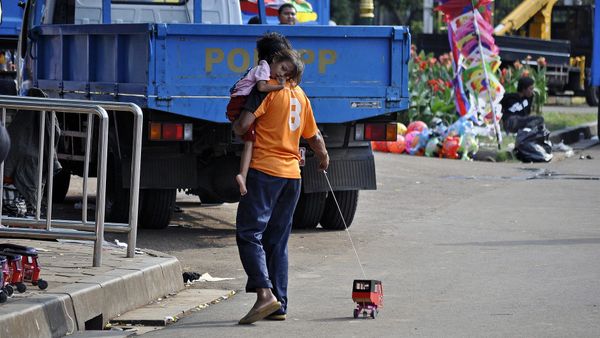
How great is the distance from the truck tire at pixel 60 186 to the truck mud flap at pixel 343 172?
3451mm

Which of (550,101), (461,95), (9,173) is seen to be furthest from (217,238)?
(550,101)

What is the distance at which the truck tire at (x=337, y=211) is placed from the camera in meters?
11.7

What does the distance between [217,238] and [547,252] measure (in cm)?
284

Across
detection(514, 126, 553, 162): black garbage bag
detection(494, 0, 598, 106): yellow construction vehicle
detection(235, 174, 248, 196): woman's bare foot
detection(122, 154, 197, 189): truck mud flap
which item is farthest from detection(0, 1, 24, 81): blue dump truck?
detection(494, 0, 598, 106): yellow construction vehicle

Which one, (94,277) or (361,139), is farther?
(361,139)

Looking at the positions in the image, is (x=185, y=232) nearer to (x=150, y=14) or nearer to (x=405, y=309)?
(x=150, y=14)

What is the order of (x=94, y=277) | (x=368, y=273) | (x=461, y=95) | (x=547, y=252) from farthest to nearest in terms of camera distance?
(x=461, y=95) < (x=547, y=252) < (x=368, y=273) < (x=94, y=277)

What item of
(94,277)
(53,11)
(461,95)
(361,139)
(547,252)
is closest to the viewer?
(94,277)

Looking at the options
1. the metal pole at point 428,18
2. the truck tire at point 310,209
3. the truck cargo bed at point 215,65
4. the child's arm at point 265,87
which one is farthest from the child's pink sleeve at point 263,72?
the metal pole at point 428,18

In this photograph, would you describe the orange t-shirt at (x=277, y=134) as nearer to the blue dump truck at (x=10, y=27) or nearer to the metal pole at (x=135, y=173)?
the metal pole at (x=135, y=173)

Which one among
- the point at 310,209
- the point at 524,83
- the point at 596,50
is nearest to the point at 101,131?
the point at 310,209

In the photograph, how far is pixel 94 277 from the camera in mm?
7746

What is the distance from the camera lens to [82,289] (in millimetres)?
7309

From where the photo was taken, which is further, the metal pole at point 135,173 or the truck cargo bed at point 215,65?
the truck cargo bed at point 215,65
